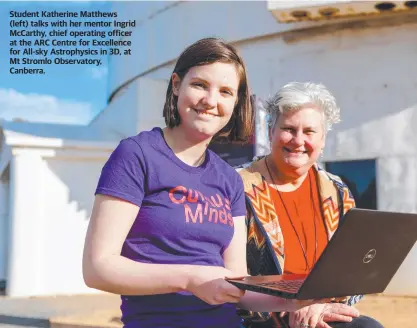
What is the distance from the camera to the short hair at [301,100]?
2.78m

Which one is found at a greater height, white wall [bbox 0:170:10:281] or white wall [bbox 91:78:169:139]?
white wall [bbox 91:78:169:139]

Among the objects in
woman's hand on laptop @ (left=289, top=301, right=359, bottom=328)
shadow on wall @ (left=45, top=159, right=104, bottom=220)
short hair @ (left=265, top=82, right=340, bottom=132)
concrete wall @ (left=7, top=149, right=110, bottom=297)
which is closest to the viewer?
woman's hand on laptop @ (left=289, top=301, right=359, bottom=328)

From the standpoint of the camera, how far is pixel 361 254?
180 cm

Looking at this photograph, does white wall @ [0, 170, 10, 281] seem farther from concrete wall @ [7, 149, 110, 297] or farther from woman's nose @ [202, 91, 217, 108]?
woman's nose @ [202, 91, 217, 108]

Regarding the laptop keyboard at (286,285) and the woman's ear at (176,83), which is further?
the woman's ear at (176,83)

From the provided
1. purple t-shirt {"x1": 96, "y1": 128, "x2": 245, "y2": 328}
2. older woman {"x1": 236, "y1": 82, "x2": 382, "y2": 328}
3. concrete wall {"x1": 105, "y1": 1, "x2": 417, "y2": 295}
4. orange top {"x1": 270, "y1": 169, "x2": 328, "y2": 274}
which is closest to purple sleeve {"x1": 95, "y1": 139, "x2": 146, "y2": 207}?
purple t-shirt {"x1": 96, "y1": 128, "x2": 245, "y2": 328}

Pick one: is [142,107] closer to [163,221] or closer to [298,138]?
[298,138]

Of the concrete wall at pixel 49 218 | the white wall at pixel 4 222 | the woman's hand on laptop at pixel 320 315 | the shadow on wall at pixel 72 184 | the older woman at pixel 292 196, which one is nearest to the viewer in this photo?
the woman's hand on laptop at pixel 320 315

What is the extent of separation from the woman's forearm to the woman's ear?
1.97 feet

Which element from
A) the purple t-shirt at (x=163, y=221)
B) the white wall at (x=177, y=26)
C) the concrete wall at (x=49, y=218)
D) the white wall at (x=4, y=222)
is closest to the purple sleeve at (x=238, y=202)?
the purple t-shirt at (x=163, y=221)

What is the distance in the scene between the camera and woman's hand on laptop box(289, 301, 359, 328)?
2463 millimetres

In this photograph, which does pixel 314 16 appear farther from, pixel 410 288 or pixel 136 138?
pixel 136 138

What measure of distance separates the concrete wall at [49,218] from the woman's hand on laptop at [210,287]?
7.98 m

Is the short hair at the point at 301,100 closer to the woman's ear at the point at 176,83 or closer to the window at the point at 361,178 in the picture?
the woman's ear at the point at 176,83
